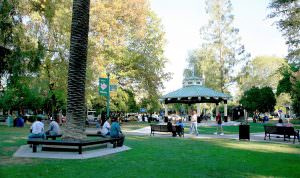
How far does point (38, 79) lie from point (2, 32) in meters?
10.5

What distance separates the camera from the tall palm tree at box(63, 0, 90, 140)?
1279cm

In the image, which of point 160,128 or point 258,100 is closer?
point 160,128

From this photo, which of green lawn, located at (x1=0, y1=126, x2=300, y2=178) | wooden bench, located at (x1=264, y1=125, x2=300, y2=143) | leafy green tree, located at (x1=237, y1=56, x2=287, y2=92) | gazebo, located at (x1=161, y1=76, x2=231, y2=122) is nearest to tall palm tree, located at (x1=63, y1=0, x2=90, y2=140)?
green lawn, located at (x1=0, y1=126, x2=300, y2=178)

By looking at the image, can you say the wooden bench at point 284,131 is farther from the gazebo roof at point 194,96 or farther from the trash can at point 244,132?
the gazebo roof at point 194,96

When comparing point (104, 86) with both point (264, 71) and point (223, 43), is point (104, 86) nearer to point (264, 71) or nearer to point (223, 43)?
point (223, 43)

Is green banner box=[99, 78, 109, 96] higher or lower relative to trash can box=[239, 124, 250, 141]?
higher

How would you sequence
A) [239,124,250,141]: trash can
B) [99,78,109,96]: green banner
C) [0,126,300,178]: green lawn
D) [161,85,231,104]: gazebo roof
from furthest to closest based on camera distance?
[161,85,231,104]: gazebo roof, [239,124,250,141]: trash can, [99,78,109,96]: green banner, [0,126,300,178]: green lawn

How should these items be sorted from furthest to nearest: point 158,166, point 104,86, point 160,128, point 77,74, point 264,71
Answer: point 264,71
point 160,128
point 104,86
point 77,74
point 158,166

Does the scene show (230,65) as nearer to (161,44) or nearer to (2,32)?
(161,44)

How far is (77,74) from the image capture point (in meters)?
12.9

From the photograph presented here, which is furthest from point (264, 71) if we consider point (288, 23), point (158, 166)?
point (158, 166)

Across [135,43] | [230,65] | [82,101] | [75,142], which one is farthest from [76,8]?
[230,65]

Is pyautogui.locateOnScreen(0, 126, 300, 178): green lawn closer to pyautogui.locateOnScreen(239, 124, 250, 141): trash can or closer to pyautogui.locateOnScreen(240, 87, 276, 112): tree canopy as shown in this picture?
pyautogui.locateOnScreen(239, 124, 250, 141): trash can

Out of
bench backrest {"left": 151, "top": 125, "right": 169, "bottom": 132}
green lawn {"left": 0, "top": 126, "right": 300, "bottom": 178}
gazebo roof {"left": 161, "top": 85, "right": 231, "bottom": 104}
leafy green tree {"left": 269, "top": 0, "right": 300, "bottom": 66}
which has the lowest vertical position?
green lawn {"left": 0, "top": 126, "right": 300, "bottom": 178}
